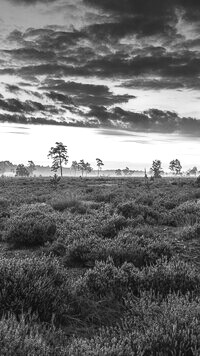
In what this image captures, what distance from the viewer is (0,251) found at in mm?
8094

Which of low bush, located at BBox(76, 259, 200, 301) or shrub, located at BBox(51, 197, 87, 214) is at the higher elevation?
shrub, located at BBox(51, 197, 87, 214)

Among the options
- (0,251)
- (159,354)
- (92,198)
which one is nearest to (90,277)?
(159,354)

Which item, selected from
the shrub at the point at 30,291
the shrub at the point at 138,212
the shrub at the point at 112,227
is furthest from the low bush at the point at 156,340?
the shrub at the point at 138,212

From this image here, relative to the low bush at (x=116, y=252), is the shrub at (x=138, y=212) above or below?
above

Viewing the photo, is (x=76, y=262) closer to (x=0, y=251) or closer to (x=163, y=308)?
(x=0, y=251)

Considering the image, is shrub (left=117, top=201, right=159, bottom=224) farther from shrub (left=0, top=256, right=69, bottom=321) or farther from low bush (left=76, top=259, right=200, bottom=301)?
shrub (left=0, top=256, right=69, bottom=321)

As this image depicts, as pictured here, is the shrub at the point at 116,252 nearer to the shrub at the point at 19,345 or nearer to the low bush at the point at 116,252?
the low bush at the point at 116,252

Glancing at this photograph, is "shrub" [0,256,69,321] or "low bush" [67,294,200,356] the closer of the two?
"low bush" [67,294,200,356]

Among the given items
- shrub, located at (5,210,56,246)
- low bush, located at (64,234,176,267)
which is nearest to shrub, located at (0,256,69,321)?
low bush, located at (64,234,176,267)

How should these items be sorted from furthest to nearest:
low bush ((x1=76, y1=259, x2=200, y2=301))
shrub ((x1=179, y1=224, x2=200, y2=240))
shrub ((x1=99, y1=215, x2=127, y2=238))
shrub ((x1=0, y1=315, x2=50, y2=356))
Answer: shrub ((x1=99, y1=215, x2=127, y2=238))
shrub ((x1=179, y1=224, x2=200, y2=240))
low bush ((x1=76, y1=259, x2=200, y2=301))
shrub ((x1=0, y1=315, x2=50, y2=356))

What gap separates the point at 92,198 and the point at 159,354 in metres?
17.4

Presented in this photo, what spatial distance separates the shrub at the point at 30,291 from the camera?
408cm

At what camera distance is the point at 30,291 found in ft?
14.2

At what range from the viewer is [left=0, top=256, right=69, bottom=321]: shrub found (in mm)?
4078
